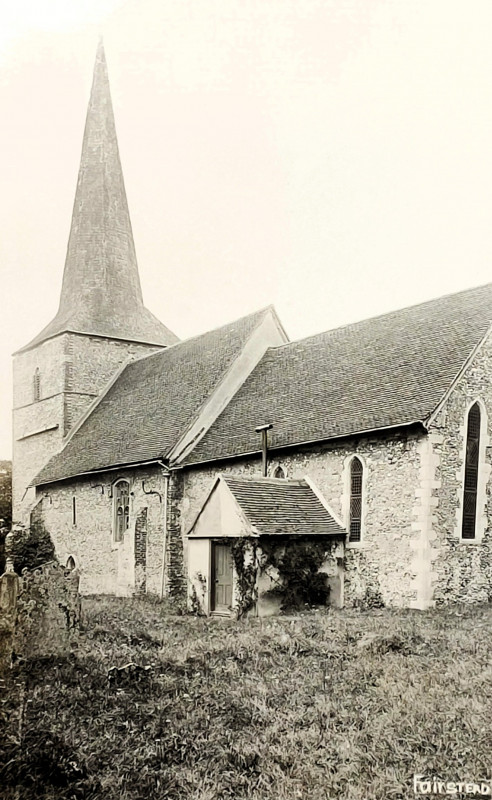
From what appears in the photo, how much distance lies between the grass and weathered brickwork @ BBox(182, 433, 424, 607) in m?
3.11

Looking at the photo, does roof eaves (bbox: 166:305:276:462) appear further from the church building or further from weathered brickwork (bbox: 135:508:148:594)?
weathered brickwork (bbox: 135:508:148:594)

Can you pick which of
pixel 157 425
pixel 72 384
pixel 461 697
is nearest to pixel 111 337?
pixel 72 384

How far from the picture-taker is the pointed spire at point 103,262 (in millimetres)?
30422

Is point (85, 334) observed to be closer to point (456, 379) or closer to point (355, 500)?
point (355, 500)

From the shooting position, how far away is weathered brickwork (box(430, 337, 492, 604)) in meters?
14.9

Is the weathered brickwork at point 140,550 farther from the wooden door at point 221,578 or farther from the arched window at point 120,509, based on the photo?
the wooden door at point 221,578

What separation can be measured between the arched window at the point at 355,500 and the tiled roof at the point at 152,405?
6.22 m

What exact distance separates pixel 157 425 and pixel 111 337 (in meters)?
7.93

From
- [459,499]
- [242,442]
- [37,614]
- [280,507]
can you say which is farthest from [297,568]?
[37,614]

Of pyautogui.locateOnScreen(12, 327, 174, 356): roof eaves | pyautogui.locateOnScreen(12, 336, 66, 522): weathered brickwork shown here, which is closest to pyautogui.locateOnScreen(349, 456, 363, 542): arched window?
pyautogui.locateOnScreen(12, 327, 174, 356): roof eaves

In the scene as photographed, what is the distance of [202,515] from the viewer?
16.8 meters

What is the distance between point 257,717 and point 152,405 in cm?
1747

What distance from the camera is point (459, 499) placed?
15.3m

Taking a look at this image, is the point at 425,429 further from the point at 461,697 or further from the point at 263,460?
the point at 461,697
